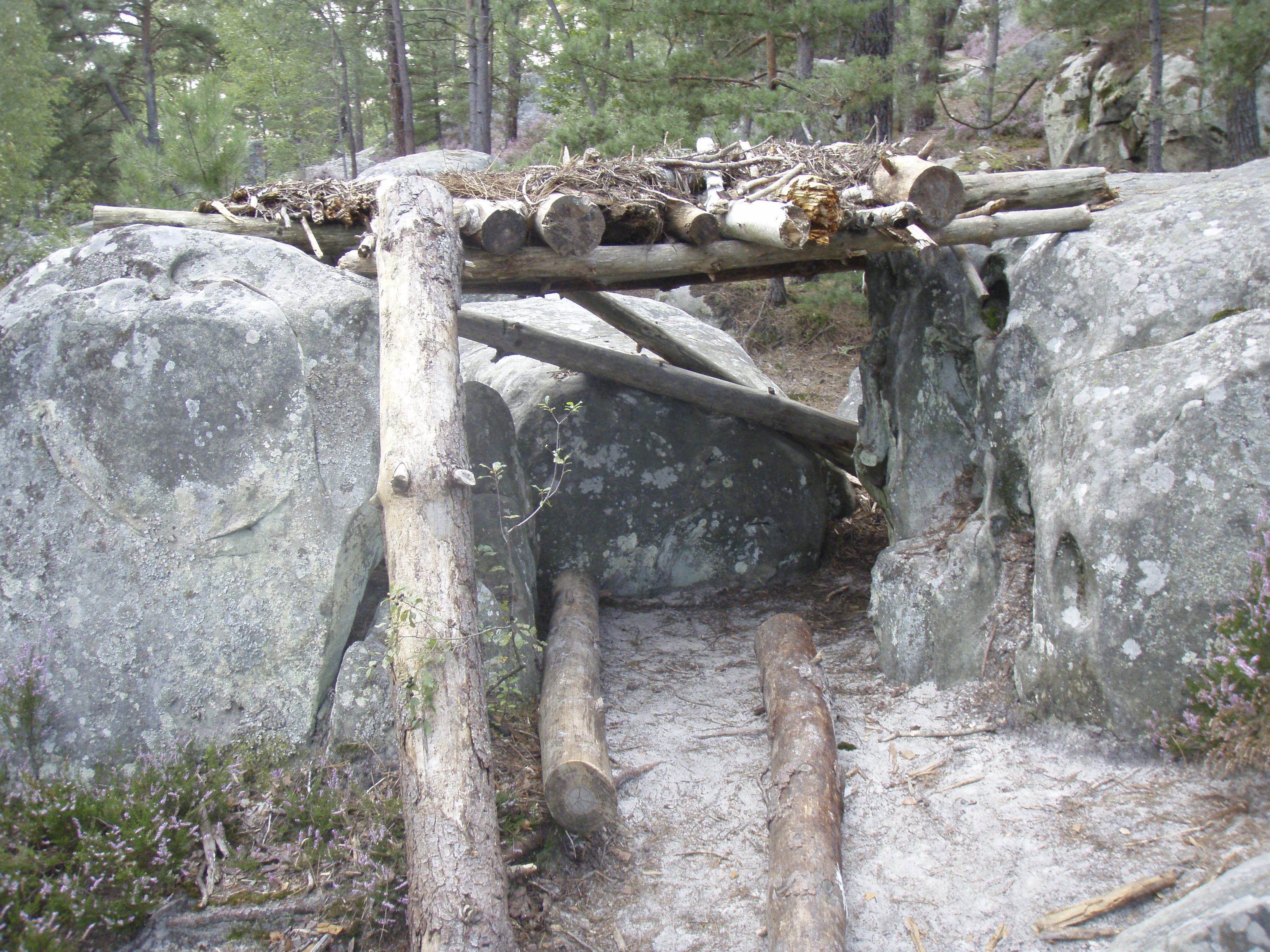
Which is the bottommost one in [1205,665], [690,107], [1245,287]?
[1205,665]

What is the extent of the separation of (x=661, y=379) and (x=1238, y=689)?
4.39 metres

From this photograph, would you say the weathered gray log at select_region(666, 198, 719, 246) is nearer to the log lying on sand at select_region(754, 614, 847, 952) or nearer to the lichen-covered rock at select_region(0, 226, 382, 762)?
the lichen-covered rock at select_region(0, 226, 382, 762)

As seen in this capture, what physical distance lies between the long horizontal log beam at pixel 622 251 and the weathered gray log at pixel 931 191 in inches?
4.2

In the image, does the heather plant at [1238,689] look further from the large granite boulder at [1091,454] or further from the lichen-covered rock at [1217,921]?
the lichen-covered rock at [1217,921]

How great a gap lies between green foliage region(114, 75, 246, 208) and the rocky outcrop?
11716mm

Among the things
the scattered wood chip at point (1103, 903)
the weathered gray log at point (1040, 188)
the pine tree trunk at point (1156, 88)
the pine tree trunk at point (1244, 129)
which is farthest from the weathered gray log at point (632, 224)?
the pine tree trunk at point (1244, 129)

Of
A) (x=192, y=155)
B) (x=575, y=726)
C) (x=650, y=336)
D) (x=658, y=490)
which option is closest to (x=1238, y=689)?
(x=575, y=726)

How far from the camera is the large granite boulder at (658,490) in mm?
6504

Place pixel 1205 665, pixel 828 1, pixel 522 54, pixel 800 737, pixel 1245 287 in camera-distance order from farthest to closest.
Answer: pixel 522 54 → pixel 828 1 → pixel 800 737 → pixel 1245 287 → pixel 1205 665

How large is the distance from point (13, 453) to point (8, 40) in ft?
32.0

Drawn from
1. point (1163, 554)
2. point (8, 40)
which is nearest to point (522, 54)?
point (8, 40)

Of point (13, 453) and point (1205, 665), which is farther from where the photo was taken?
point (13, 453)

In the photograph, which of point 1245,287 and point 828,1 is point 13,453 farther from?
point 828,1

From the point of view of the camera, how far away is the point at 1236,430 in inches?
132
